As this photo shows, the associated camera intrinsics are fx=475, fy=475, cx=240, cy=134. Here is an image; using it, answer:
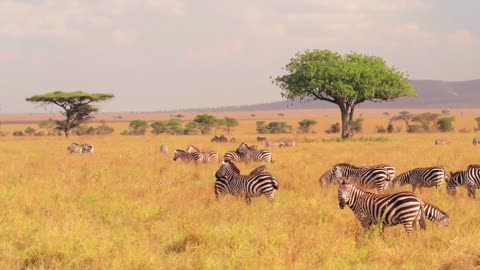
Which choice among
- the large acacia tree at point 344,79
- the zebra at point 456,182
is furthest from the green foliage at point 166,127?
the zebra at point 456,182

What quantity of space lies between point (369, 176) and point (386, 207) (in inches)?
214

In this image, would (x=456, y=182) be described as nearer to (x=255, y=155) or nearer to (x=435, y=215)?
(x=435, y=215)

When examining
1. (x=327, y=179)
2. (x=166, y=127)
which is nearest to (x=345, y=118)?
(x=327, y=179)

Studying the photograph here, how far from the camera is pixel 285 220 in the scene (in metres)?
9.75

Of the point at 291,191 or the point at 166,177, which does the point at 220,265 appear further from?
the point at 166,177

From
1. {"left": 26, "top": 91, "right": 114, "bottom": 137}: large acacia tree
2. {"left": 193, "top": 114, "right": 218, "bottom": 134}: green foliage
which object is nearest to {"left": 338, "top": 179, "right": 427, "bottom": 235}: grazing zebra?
{"left": 26, "top": 91, "right": 114, "bottom": 137}: large acacia tree

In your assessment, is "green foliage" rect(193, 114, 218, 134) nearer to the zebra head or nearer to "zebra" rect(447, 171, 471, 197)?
"zebra" rect(447, 171, 471, 197)

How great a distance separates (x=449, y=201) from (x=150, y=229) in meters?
7.45

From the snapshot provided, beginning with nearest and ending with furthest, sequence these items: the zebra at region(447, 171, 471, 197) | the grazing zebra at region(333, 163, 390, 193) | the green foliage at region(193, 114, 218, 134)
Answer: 1. the zebra at region(447, 171, 471, 197)
2. the grazing zebra at region(333, 163, 390, 193)
3. the green foliage at region(193, 114, 218, 134)

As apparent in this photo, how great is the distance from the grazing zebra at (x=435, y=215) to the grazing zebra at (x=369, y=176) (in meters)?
4.30

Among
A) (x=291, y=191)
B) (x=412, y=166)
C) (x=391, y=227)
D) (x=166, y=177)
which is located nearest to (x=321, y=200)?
(x=291, y=191)

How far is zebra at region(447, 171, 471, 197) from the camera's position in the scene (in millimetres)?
12633

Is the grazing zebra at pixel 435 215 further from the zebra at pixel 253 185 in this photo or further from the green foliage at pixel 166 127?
the green foliage at pixel 166 127

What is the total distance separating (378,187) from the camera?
1350cm
